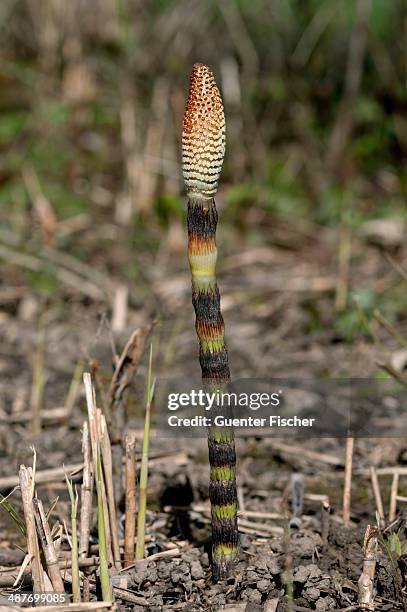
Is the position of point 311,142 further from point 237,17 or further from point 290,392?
point 290,392

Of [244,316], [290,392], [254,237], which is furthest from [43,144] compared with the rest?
[290,392]

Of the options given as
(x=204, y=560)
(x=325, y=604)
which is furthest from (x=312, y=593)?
(x=204, y=560)

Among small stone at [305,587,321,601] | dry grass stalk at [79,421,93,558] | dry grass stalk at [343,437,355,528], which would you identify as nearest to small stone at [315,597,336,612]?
small stone at [305,587,321,601]

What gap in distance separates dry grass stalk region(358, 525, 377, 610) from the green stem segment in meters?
0.26

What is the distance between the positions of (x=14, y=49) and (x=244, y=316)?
239 cm

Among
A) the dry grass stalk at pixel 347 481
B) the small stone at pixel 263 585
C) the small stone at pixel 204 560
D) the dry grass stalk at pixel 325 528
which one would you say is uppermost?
Result: the dry grass stalk at pixel 347 481

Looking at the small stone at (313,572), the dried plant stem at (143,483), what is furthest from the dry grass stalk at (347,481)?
the dried plant stem at (143,483)

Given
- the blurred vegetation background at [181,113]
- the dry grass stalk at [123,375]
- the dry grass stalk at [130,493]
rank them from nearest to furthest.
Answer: the dry grass stalk at [130,493] → the dry grass stalk at [123,375] → the blurred vegetation background at [181,113]

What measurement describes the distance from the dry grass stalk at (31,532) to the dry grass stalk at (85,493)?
15 centimetres

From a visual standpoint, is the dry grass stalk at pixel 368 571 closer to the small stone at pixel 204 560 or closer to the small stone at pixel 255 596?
the small stone at pixel 255 596

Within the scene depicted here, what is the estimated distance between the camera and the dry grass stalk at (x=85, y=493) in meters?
1.74
